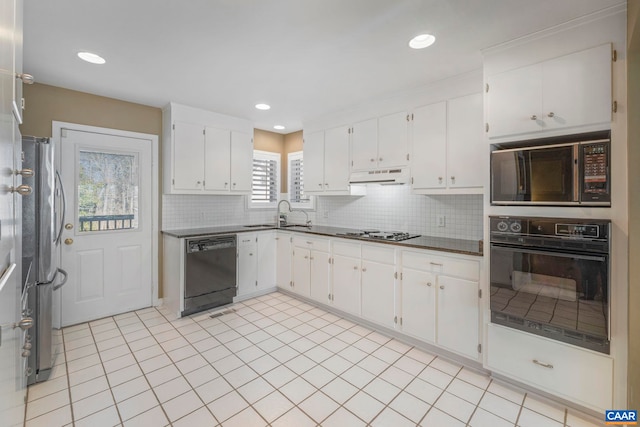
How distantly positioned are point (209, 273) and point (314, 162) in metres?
1.99

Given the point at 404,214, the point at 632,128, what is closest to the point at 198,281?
the point at 404,214

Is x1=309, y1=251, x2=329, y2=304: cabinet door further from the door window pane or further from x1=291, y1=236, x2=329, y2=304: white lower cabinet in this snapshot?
the door window pane

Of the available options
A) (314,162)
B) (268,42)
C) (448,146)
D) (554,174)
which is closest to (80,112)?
A: (268,42)

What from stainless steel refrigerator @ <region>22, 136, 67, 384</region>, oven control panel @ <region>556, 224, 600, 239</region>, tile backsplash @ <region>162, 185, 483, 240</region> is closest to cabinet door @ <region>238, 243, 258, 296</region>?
tile backsplash @ <region>162, 185, 483, 240</region>

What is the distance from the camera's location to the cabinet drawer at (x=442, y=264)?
2.38 metres

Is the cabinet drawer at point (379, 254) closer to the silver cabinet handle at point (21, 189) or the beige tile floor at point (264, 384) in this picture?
the beige tile floor at point (264, 384)

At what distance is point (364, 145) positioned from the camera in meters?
3.48

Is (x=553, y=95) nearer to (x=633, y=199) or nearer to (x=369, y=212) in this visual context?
(x=633, y=199)

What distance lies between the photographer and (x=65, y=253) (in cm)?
313

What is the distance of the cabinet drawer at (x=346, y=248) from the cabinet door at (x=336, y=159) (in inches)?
29.7

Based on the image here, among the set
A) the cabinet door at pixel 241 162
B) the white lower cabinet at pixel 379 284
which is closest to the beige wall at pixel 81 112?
the cabinet door at pixel 241 162

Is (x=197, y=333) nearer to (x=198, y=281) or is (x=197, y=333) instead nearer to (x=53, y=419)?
(x=198, y=281)

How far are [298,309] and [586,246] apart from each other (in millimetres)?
2866

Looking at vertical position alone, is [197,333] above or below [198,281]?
below
